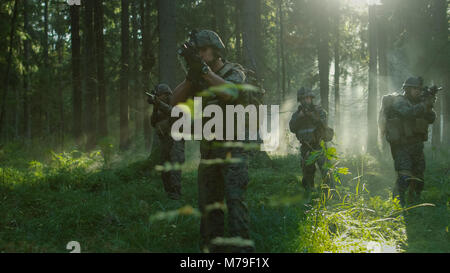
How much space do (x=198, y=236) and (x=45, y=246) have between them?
1.82 m

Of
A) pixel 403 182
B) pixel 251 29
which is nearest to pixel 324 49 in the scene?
pixel 251 29

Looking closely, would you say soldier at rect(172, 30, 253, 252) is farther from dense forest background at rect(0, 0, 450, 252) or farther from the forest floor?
dense forest background at rect(0, 0, 450, 252)

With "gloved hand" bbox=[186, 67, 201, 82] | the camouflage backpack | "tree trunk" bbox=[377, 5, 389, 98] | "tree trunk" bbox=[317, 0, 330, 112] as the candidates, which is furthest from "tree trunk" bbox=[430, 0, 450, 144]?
"gloved hand" bbox=[186, 67, 201, 82]

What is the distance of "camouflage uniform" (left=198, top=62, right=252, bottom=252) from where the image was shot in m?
4.03

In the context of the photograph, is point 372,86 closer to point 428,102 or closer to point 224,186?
point 428,102

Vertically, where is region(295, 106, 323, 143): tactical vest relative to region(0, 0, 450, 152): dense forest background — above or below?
below

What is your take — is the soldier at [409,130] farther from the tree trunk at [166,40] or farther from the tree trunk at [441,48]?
the tree trunk at [441,48]

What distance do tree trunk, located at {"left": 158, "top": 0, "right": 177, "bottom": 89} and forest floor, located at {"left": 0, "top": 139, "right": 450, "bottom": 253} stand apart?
2737mm

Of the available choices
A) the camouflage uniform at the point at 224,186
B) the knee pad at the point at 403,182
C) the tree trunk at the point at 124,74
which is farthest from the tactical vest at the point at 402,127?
the tree trunk at the point at 124,74

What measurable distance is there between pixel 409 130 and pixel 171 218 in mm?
5577

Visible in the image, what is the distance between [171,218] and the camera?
9.96 feet

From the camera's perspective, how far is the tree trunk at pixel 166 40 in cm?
993

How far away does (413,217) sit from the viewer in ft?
20.5
